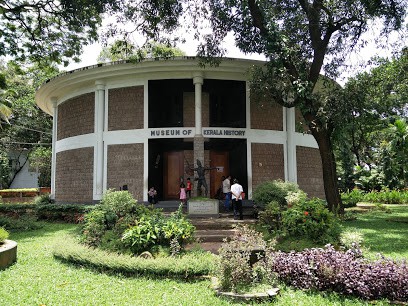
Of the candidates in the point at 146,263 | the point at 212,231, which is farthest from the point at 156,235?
the point at 212,231

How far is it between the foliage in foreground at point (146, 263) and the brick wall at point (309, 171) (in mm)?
12102

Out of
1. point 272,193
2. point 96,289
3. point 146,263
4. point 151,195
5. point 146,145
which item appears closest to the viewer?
point 96,289

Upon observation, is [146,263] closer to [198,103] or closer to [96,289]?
[96,289]

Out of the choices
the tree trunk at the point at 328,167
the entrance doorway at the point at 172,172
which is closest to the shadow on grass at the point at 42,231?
the entrance doorway at the point at 172,172

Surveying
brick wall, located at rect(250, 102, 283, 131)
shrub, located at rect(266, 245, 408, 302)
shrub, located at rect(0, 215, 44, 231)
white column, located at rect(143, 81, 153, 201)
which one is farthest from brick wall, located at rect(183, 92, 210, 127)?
shrub, located at rect(266, 245, 408, 302)

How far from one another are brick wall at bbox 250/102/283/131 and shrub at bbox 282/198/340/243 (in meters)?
9.49

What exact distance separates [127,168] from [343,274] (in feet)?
43.1

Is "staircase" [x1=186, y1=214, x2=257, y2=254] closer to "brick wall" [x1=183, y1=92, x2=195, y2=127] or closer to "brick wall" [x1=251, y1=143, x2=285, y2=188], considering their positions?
"brick wall" [x1=251, y1=143, x2=285, y2=188]

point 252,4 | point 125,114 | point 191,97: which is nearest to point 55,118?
point 125,114

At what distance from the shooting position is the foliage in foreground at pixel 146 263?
6.71 metres

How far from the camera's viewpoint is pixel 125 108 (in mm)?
17938

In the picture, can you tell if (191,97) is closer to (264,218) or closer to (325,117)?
(325,117)

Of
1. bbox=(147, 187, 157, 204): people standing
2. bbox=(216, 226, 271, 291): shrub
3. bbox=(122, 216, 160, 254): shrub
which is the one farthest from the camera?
bbox=(147, 187, 157, 204): people standing

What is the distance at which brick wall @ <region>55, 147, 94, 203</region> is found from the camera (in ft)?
60.2
